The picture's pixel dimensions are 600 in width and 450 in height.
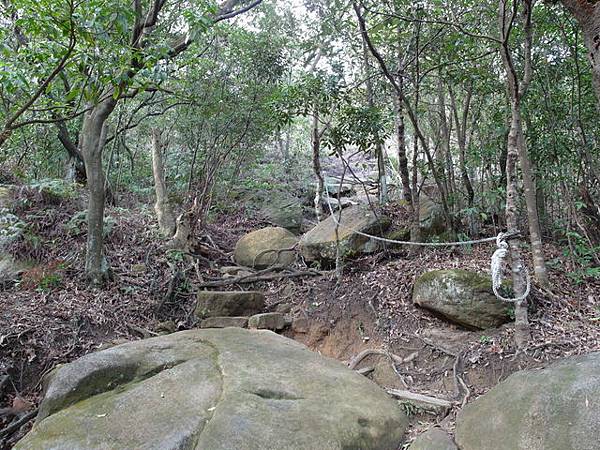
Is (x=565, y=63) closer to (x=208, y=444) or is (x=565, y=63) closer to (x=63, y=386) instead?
(x=208, y=444)

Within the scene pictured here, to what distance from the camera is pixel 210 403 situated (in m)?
3.10

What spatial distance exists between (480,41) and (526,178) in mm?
2753

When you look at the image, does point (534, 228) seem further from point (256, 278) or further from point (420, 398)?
point (256, 278)

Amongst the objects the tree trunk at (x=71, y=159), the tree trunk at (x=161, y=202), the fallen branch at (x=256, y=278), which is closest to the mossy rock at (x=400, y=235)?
the fallen branch at (x=256, y=278)

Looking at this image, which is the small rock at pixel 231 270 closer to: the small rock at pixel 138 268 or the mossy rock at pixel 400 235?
the small rock at pixel 138 268

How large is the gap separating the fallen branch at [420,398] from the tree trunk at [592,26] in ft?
8.88

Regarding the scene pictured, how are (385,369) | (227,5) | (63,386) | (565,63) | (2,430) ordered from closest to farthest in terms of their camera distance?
(63,386) → (2,430) → (385,369) → (565,63) → (227,5)

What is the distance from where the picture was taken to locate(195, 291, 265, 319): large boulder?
19.5 feet

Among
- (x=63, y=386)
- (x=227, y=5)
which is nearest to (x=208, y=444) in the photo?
(x=63, y=386)

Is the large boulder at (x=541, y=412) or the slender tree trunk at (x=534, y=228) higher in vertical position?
the slender tree trunk at (x=534, y=228)

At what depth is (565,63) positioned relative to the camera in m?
5.68

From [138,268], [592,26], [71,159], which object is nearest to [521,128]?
[592,26]

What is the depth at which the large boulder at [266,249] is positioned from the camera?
7.49 metres

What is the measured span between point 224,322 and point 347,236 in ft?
7.06
